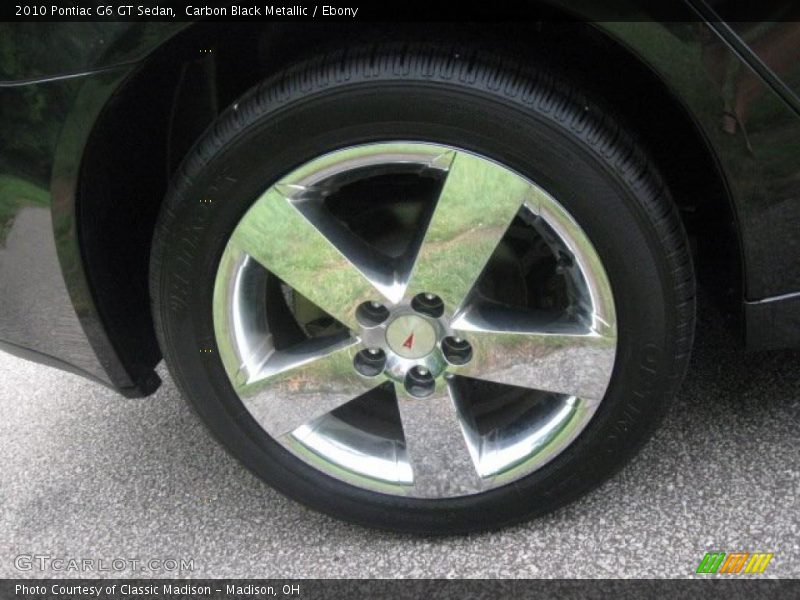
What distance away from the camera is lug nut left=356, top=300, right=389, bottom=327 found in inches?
57.4

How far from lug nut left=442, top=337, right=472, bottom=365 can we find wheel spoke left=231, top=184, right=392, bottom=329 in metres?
0.15

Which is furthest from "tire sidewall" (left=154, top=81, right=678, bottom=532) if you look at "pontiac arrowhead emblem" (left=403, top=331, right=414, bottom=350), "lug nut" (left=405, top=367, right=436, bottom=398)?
"pontiac arrowhead emblem" (left=403, top=331, right=414, bottom=350)

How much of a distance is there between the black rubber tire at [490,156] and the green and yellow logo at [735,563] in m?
0.24

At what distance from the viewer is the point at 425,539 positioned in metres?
1.63

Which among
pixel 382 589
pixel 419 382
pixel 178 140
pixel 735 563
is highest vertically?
pixel 178 140

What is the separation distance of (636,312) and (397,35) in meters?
0.63

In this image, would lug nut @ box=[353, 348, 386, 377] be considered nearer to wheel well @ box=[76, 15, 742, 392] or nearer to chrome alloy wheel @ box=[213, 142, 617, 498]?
chrome alloy wheel @ box=[213, 142, 617, 498]

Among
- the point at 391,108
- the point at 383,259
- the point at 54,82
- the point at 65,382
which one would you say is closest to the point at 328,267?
the point at 383,259

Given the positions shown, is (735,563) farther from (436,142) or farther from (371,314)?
(436,142)

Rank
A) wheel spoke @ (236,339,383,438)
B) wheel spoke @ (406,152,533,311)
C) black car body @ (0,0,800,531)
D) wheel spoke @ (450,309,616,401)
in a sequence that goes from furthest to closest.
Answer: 1. wheel spoke @ (236,339,383,438)
2. wheel spoke @ (450,309,616,401)
3. wheel spoke @ (406,152,533,311)
4. black car body @ (0,0,800,531)

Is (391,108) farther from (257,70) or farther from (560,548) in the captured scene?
(560,548)

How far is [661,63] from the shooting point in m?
1.20

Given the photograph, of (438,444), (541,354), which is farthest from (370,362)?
(541,354)

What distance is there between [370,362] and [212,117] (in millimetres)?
586
